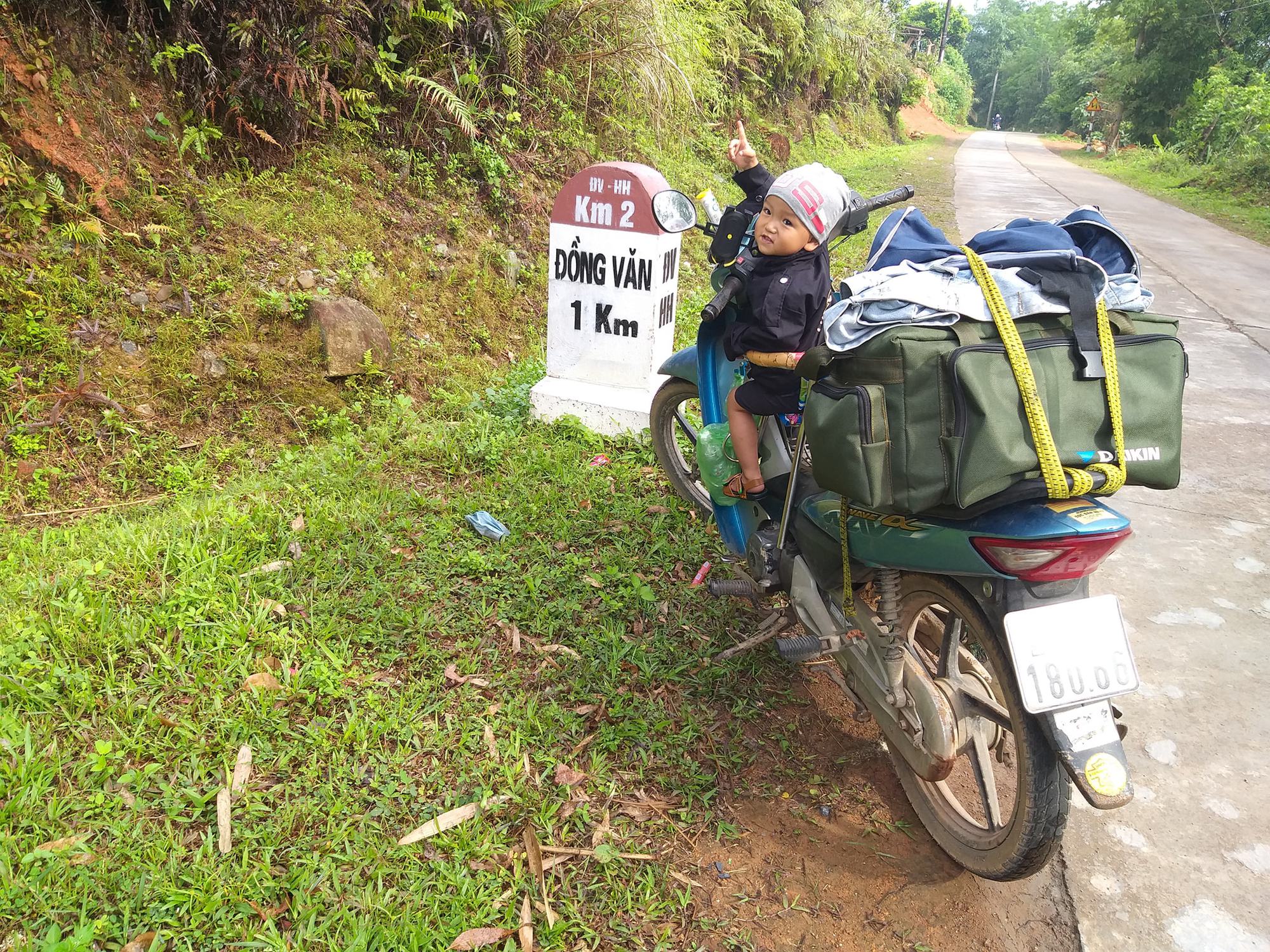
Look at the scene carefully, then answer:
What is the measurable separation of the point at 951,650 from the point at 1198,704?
1.24 meters

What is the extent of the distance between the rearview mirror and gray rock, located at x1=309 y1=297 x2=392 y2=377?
2.51 meters

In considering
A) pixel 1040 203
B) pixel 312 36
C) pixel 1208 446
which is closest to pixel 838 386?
pixel 1208 446

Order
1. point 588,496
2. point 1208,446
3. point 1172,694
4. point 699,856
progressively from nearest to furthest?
1. point 699,856
2. point 1172,694
3. point 588,496
4. point 1208,446

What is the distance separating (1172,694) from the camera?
2.94m

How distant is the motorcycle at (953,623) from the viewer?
186 centimetres

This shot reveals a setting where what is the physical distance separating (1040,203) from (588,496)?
12.8 meters

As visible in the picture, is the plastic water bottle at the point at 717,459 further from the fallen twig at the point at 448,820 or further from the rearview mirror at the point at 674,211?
the fallen twig at the point at 448,820

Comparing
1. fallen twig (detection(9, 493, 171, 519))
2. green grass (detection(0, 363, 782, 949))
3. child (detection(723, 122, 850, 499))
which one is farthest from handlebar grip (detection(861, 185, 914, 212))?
fallen twig (detection(9, 493, 171, 519))

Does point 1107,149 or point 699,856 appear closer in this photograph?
point 699,856

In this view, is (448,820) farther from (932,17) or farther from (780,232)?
(932,17)

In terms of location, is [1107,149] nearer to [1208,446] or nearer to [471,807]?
[1208,446]

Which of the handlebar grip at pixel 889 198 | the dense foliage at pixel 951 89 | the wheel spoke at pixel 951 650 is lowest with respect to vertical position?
Answer: the wheel spoke at pixel 951 650

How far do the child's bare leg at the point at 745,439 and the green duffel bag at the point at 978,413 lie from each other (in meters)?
0.87

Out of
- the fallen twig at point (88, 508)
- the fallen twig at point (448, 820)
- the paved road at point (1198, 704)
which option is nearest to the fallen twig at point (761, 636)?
the fallen twig at point (448, 820)
